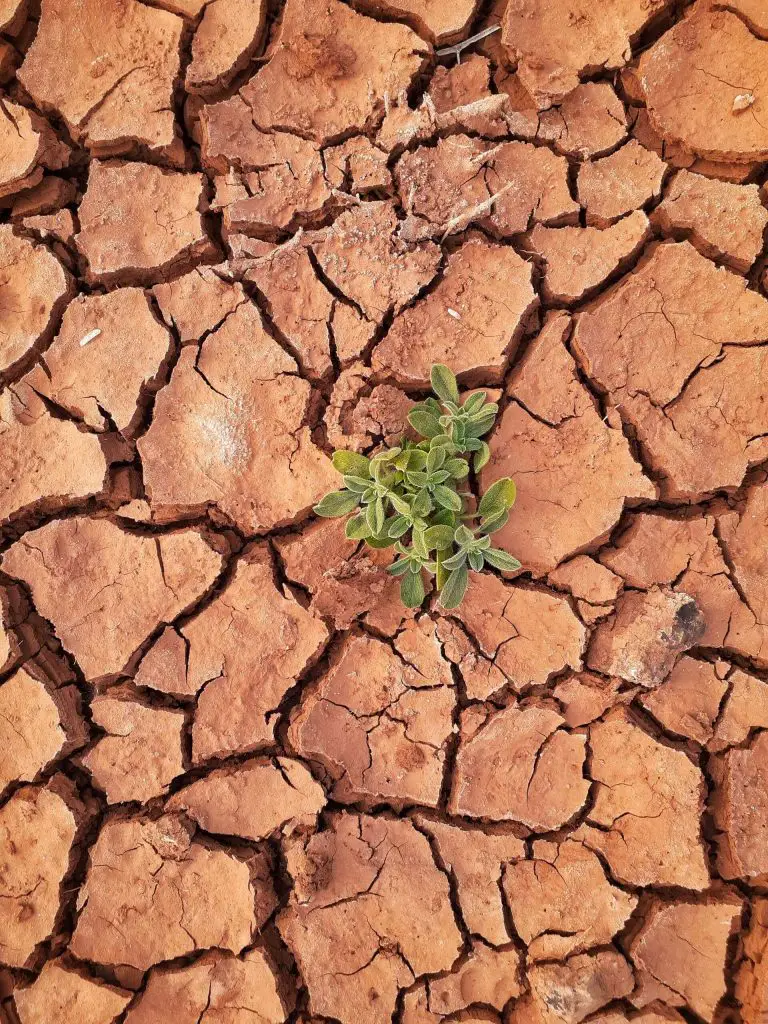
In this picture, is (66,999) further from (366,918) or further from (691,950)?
(691,950)

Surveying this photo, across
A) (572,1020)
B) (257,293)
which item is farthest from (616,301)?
(572,1020)

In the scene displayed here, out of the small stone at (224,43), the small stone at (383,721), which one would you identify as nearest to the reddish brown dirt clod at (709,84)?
the small stone at (224,43)

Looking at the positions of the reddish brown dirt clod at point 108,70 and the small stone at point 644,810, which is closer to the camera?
the small stone at point 644,810

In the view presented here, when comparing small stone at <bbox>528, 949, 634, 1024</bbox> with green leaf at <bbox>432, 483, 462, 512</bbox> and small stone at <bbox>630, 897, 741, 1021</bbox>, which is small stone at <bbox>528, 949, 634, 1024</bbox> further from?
green leaf at <bbox>432, 483, 462, 512</bbox>

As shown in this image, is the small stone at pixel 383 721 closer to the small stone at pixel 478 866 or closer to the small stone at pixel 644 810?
the small stone at pixel 478 866

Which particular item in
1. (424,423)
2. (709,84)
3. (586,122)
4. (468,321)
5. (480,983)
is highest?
(709,84)

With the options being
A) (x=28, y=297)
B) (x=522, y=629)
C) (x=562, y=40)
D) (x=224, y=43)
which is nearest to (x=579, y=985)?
(x=522, y=629)

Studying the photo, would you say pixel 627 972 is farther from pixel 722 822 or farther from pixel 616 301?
pixel 616 301
